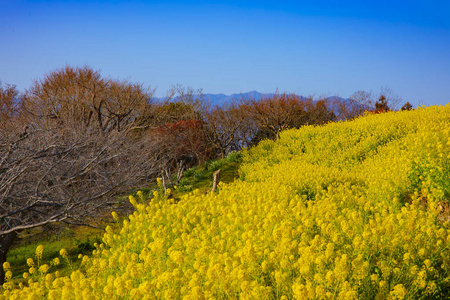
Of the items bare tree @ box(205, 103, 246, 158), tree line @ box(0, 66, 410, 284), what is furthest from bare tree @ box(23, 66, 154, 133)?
bare tree @ box(205, 103, 246, 158)

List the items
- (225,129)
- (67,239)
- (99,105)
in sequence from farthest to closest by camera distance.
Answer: (225,129), (99,105), (67,239)

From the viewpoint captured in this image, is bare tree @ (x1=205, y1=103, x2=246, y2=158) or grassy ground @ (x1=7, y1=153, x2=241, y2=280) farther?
bare tree @ (x1=205, y1=103, x2=246, y2=158)

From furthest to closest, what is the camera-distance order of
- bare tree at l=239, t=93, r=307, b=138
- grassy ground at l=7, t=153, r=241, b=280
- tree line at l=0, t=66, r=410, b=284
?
bare tree at l=239, t=93, r=307, b=138, tree line at l=0, t=66, r=410, b=284, grassy ground at l=7, t=153, r=241, b=280

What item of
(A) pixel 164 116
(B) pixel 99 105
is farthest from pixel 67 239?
(A) pixel 164 116

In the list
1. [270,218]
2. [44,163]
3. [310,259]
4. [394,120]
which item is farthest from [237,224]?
[394,120]

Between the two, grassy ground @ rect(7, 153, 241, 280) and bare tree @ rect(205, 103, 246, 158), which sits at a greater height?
bare tree @ rect(205, 103, 246, 158)

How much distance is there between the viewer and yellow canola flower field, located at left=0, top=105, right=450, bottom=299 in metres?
3.29

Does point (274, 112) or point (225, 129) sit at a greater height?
point (274, 112)

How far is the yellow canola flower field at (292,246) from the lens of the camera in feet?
10.8

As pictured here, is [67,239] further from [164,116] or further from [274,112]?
[274,112]

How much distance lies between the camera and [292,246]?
12.3 feet

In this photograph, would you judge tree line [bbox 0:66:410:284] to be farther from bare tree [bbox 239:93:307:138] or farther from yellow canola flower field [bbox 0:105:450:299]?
yellow canola flower field [bbox 0:105:450:299]

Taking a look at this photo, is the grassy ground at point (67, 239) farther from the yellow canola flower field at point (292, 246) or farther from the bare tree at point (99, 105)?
the bare tree at point (99, 105)

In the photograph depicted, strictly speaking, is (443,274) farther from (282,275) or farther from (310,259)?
(282,275)
